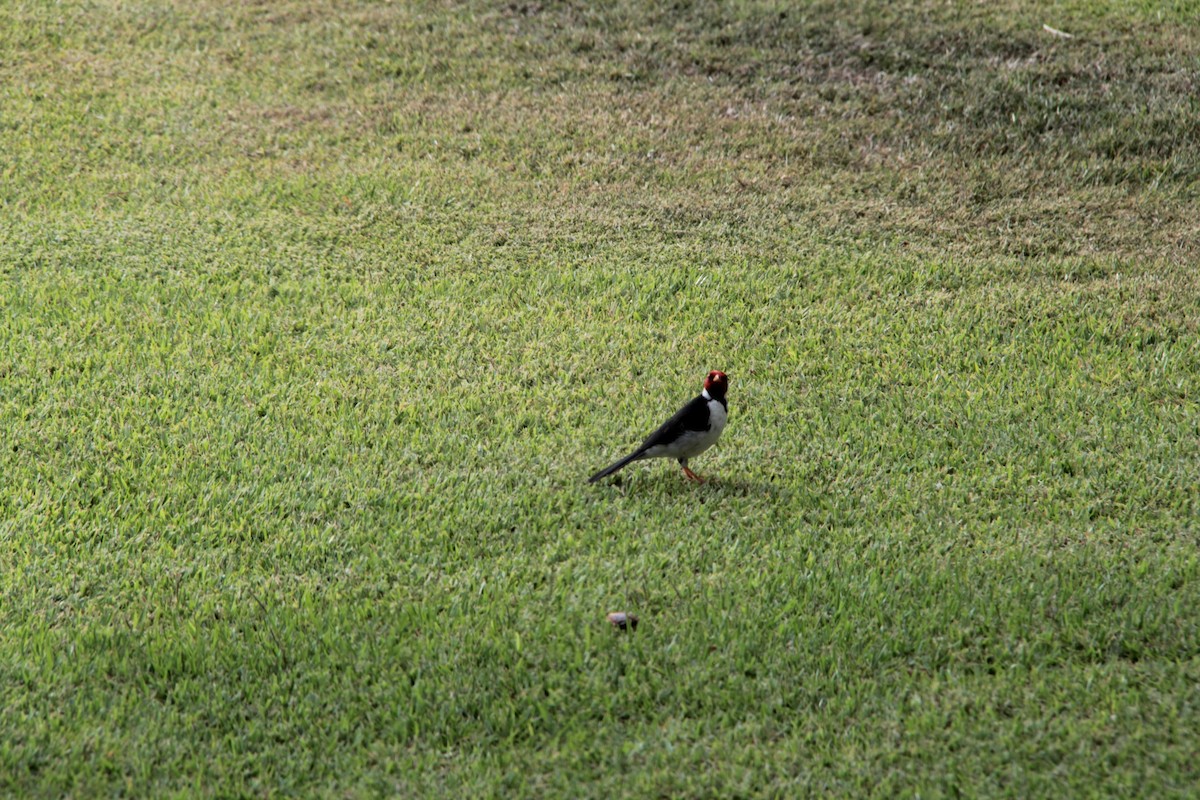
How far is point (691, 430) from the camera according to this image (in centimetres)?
480

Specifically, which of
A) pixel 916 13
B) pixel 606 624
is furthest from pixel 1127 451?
pixel 916 13

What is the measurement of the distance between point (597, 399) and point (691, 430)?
3.58 feet

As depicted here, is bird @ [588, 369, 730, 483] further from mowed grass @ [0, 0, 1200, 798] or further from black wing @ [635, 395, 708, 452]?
mowed grass @ [0, 0, 1200, 798]

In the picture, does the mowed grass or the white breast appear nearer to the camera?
the mowed grass

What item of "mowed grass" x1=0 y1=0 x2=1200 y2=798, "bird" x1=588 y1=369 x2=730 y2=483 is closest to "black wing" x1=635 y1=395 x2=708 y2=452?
"bird" x1=588 y1=369 x2=730 y2=483

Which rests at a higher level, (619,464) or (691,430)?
(691,430)

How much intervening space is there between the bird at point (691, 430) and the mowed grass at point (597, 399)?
0.77ft

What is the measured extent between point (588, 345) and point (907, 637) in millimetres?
2769

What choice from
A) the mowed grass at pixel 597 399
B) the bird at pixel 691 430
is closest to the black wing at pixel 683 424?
the bird at pixel 691 430

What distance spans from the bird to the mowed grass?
235 millimetres

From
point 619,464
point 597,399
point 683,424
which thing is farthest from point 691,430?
point 597,399

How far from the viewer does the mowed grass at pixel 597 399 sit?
3.77 m

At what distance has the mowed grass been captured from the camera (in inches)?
148

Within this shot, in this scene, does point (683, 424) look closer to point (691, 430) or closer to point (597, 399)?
point (691, 430)
